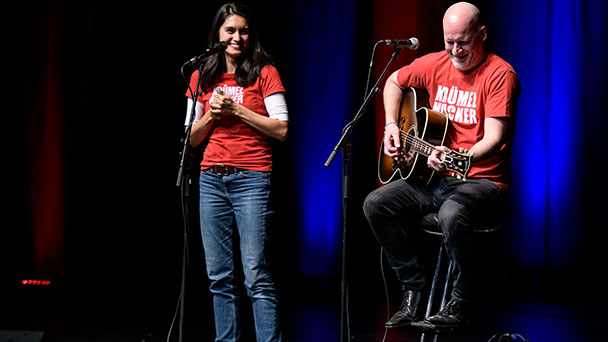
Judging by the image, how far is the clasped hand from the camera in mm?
2816

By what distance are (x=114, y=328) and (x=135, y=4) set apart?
2.84 m

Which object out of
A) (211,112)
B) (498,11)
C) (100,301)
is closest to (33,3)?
(100,301)

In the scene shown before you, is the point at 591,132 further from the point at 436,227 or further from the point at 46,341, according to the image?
the point at 46,341

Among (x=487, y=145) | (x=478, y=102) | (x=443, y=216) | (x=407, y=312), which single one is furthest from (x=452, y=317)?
(x=478, y=102)

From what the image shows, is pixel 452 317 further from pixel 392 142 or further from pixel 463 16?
pixel 463 16

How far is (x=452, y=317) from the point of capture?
2.79 meters

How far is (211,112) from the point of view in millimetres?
2908

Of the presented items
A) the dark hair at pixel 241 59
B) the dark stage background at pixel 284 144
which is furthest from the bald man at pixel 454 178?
the dark stage background at pixel 284 144

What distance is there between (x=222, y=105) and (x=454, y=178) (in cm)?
110

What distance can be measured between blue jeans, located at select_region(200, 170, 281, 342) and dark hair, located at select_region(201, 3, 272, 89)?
0.44m

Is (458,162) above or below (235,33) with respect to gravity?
below

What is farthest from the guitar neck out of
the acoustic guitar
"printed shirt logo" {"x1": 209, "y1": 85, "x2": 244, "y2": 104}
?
"printed shirt logo" {"x1": 209, "y1": 85, "x2": 244, "y2": 104}

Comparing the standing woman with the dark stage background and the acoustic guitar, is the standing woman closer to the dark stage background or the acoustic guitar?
the acoustic guitar

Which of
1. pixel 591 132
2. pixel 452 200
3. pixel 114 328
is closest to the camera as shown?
pixel 452 200
